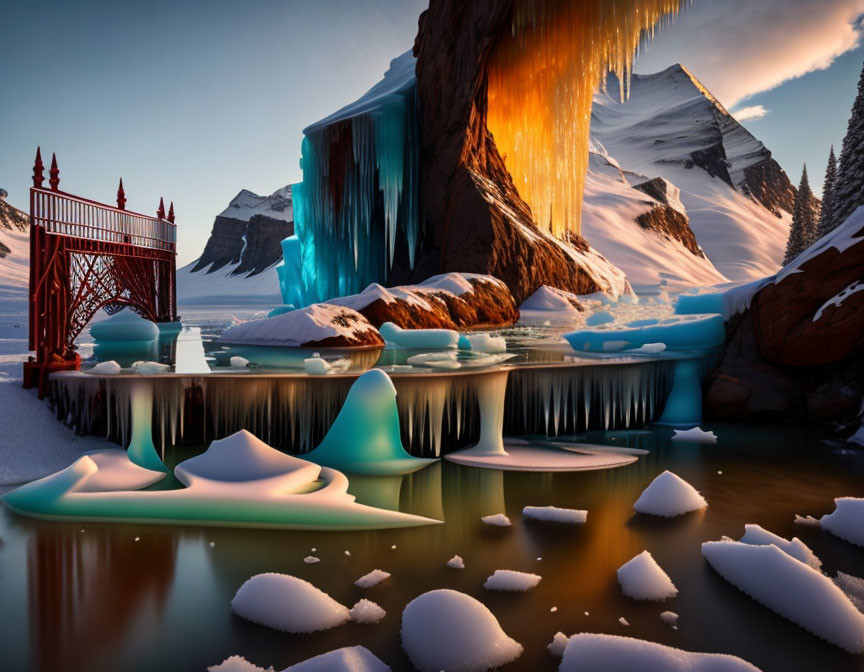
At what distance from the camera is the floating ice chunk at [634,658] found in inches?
96.7

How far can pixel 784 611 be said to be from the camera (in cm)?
304

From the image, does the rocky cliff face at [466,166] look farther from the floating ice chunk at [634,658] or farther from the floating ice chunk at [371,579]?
the floating ice chunk at [634,658]

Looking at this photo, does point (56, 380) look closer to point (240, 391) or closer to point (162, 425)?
point (162, 425)

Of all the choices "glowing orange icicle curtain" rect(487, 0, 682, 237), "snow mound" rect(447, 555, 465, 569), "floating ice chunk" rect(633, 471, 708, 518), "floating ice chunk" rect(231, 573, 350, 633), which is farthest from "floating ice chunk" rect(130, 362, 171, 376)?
"glowing orange icicle curtain" rect(487, 0, 682, 237)

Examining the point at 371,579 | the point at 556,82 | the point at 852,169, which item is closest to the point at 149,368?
the point at 371,579

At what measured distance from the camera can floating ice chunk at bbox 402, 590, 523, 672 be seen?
2.60 meters

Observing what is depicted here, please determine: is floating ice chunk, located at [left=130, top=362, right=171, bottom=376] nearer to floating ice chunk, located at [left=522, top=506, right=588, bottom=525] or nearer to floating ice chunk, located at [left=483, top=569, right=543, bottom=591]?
floating ice chunk, located at [left=522, top=506, right=588, bottom=525]

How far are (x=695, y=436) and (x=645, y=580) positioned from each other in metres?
4.16

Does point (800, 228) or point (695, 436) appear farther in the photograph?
point (800, 228)

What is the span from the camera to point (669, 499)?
4.61m

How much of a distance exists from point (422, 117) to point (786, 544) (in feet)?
65.1

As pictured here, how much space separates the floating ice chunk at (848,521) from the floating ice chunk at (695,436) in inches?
103

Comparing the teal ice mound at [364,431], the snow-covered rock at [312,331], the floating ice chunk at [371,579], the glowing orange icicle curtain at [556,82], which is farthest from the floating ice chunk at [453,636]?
the glowing orange icicle curtain at [556,82]

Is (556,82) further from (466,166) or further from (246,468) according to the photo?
(246,468)
